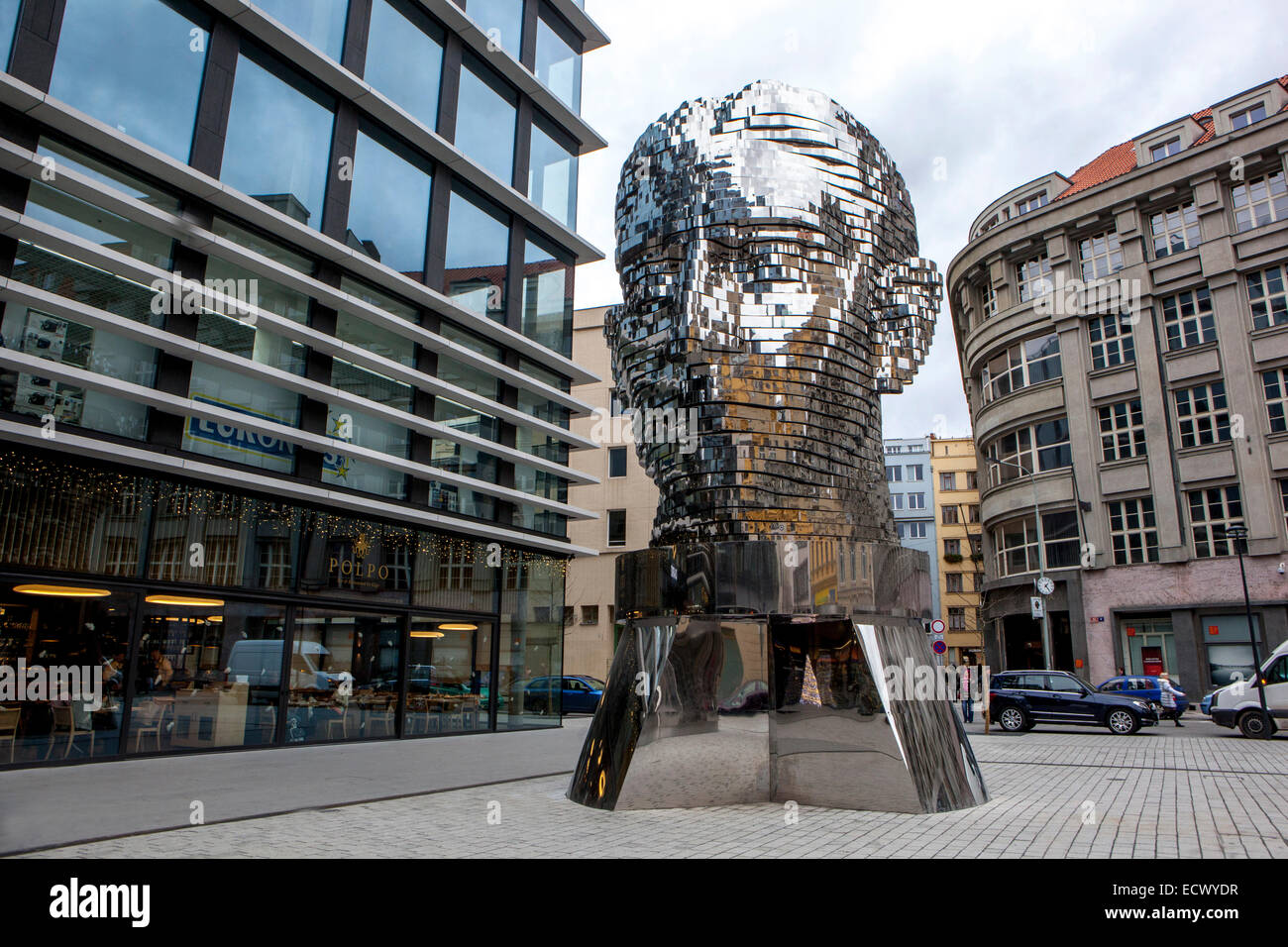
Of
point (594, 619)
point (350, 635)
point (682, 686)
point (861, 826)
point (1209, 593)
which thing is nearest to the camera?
point (861, 826)

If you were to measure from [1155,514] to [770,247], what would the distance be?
3026 cm

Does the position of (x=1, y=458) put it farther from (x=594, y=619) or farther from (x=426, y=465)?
(x=594, y=619)

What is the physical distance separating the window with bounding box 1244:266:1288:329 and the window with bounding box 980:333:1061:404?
7.02m

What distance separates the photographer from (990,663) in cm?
3791

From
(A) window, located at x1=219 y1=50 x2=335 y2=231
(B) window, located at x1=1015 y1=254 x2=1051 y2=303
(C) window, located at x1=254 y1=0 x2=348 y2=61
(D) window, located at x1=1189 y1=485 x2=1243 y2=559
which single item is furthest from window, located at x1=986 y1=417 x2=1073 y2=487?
(C) window, located at x1=254 y1=0 x2=348 y2=61

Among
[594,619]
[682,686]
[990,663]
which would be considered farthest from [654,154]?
[990,663]

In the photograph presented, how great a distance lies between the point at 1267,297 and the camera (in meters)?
30.9

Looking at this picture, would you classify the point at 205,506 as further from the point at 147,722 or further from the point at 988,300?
the point at 988,300

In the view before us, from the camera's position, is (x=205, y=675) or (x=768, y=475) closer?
(x=768, y=475)

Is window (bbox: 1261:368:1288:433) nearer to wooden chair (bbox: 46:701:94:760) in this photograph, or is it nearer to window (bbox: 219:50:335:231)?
window (bbox: 219:50:335:231)

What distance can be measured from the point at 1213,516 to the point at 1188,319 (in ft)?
25.5

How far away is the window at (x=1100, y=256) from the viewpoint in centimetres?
3538

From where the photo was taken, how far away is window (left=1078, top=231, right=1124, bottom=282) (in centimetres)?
3538

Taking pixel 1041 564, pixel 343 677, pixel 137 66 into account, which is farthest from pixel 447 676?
pixel 1041 564
